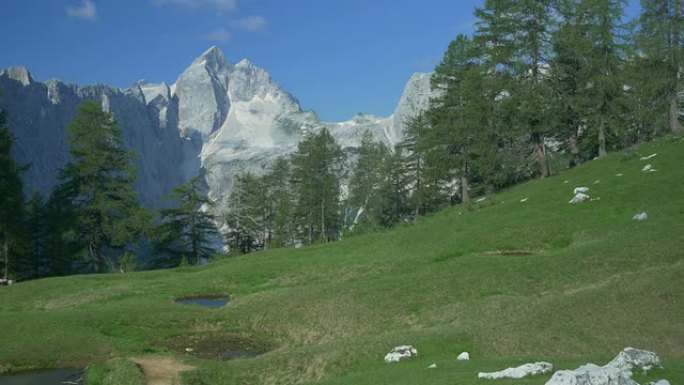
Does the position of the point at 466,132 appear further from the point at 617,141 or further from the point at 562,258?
the point at 562,258

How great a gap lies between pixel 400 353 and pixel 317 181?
207 ft

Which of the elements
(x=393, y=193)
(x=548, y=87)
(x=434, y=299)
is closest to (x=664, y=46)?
(x=548, y=87)

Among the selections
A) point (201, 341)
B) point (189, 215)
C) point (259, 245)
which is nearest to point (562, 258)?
point (201, 341)

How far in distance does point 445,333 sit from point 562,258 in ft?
37.6

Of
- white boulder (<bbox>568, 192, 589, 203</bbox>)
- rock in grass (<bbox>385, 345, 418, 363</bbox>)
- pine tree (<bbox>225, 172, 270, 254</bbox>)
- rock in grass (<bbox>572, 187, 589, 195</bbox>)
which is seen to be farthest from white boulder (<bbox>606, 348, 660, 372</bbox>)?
pine tree (<bbox>225, 172, 270, 254</bbox>)

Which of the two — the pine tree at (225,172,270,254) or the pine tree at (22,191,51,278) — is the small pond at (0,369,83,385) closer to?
the pine tree at (22,191,51,278)

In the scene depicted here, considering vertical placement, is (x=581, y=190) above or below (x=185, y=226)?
below

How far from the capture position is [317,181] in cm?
8506

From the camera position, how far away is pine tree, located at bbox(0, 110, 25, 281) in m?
56.3

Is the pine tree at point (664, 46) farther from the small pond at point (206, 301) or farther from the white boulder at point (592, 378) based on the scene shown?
the white boulder at point (592, 378)

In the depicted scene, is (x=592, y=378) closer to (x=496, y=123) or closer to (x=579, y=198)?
(x=579, y=198)

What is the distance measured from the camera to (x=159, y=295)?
138 feet

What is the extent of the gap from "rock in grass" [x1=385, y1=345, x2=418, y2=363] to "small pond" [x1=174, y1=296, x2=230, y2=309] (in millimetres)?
19013

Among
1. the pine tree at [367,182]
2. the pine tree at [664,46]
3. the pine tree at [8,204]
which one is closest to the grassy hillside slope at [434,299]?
the pine tree at [664,46]
